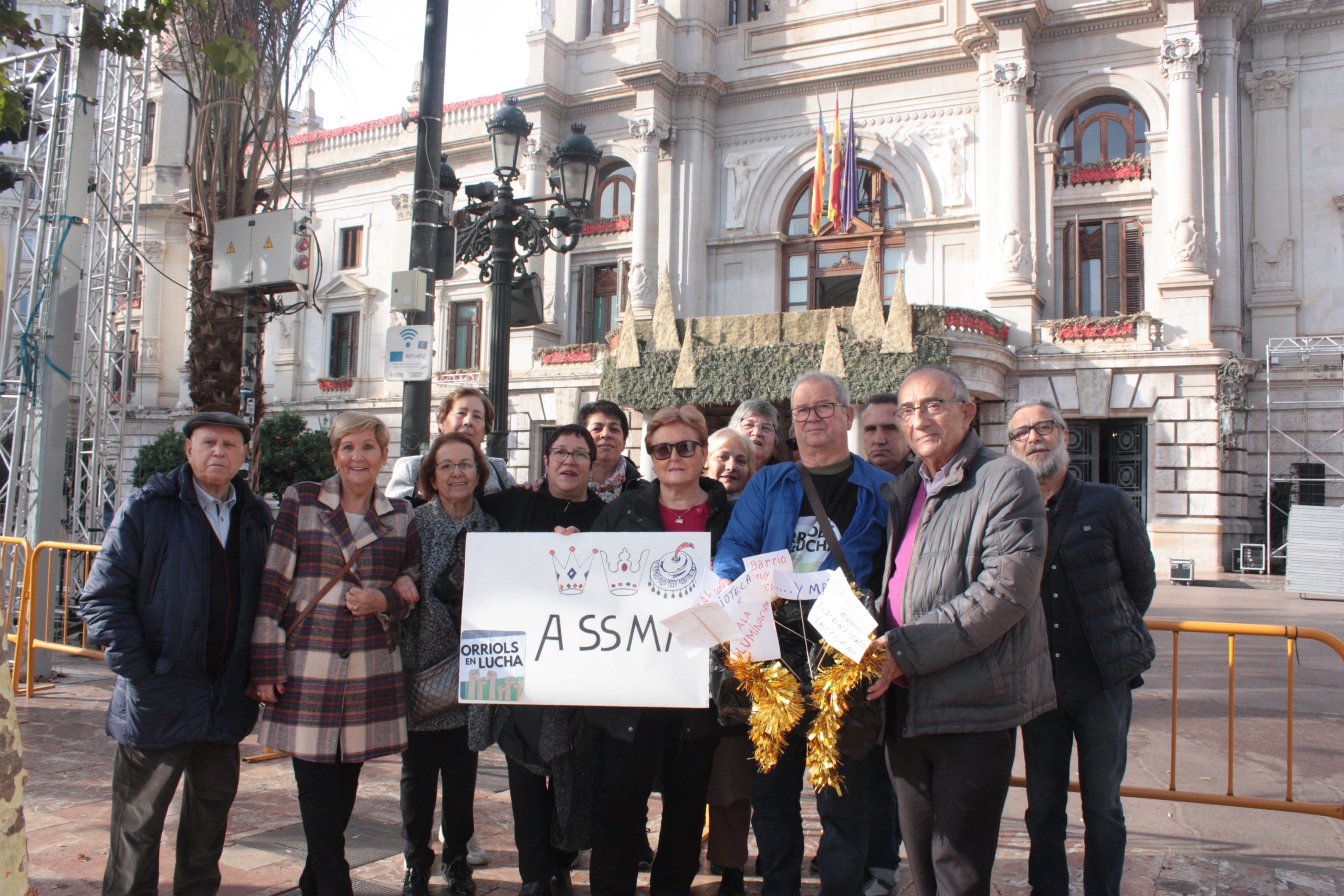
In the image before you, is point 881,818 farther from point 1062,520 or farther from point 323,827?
point 323,827

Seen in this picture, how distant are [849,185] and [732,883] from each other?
2271 cm

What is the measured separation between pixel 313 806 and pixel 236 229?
19.2 ft

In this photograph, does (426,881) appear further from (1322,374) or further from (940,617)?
(1322,374)

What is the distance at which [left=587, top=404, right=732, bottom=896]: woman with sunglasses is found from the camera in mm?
3670

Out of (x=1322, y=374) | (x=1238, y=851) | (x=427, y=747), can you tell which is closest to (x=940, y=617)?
(x=427, y=747)

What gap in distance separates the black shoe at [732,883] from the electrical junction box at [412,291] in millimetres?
4387

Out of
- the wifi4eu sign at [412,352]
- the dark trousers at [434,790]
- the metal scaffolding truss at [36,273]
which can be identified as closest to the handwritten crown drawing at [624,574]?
the dark trousers at [434,790]

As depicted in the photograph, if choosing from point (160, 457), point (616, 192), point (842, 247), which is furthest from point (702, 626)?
point (616, 192)

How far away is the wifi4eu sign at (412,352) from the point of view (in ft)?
22.2

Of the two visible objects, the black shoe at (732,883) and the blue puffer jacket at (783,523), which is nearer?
the blue puffer jacket at (783,523)

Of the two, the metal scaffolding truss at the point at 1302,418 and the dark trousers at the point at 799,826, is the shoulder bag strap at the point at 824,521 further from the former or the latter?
the metal scaffolding truss at the point at 1302,418

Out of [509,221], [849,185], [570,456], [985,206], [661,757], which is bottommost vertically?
[661,757]

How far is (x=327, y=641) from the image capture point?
12.2 ft

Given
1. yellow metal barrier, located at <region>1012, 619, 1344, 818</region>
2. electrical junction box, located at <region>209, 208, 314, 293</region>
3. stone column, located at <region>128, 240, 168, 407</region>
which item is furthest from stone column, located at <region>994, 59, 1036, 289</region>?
stone column, located at <region>128, 240, 168, 407</region>
